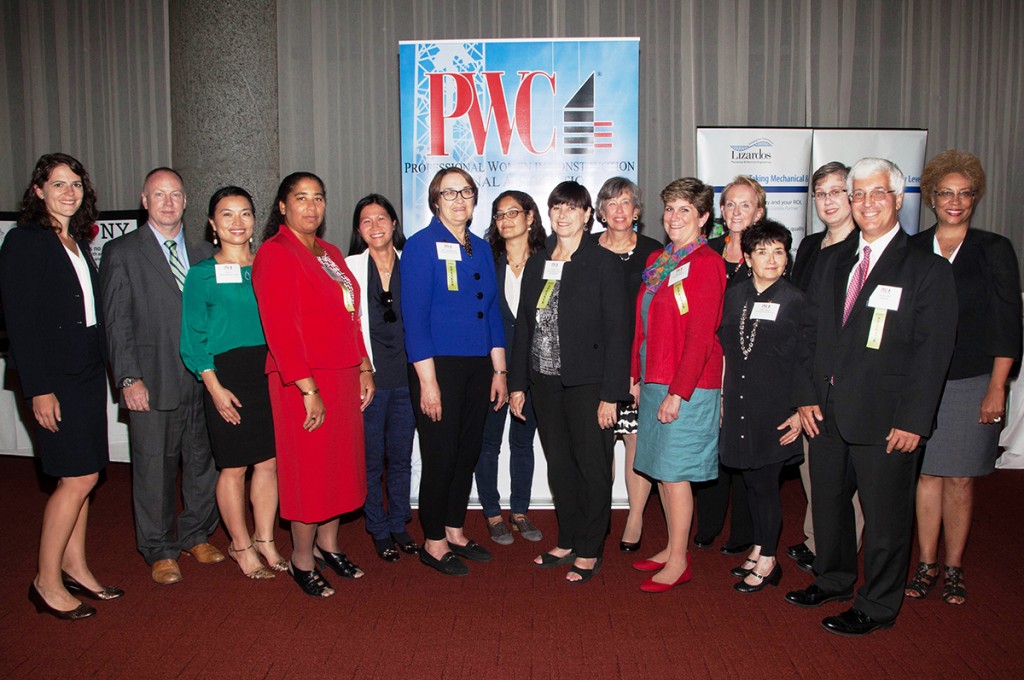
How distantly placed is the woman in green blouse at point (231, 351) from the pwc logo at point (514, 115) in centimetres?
254

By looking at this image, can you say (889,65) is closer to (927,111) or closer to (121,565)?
Result: (927,111)

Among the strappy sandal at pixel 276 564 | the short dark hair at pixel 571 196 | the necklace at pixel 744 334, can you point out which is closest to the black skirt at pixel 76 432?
the strappy sandal at pixel 276 564

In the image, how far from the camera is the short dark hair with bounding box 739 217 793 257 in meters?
2.98

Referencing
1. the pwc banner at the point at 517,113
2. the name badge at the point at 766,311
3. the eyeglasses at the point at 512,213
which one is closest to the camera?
the name badge at the point at 766,311

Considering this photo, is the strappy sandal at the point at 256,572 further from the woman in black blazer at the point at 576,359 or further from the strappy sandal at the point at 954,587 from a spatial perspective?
the strappy sandal at the point at 954,587

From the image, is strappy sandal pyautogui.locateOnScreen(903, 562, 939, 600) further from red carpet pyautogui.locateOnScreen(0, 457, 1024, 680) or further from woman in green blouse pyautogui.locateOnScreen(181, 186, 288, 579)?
woman in green blouse pyautogui.locateOnScreen(181, 186, 288, 579)

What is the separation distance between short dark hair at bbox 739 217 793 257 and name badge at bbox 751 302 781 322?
0.22m

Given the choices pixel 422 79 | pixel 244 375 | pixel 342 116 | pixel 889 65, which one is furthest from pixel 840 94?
pixel 244 375

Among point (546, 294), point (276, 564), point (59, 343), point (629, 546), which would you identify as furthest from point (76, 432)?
point (629, 546)

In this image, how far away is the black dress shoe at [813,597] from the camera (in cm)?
293

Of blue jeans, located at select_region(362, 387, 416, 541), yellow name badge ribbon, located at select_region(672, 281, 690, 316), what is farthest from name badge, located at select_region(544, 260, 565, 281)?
blue jeans, located at select_region(362, 387, 416, 541)

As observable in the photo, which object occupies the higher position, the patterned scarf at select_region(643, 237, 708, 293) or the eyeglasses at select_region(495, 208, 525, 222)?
the eyeglasses at select_region(495, 208, 525, 222)

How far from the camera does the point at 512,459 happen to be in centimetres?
387

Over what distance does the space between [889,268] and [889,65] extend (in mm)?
4860
